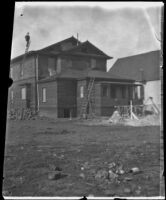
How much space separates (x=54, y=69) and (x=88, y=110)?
67 centimetres

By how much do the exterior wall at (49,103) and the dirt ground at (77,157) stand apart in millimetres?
107

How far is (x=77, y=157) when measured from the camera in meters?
2.82

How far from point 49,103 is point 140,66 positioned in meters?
1.19

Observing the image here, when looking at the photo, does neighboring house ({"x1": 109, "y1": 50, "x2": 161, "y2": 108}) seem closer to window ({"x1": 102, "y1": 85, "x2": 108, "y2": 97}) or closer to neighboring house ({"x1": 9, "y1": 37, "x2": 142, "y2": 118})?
neighboring house ({"x1": 9, "y1": 37, "x2": 142, "y2": 118})

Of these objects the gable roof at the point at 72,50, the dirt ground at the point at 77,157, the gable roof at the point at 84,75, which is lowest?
the dirt ground at the point at 77,157

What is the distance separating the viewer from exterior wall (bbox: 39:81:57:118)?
2.98 meters

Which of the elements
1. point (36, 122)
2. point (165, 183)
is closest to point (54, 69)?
point (36, 122)

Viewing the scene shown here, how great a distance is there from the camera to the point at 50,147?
9.34 feet

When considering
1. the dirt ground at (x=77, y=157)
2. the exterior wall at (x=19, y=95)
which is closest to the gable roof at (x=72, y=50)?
the exterior wall at (x=19, y=95)

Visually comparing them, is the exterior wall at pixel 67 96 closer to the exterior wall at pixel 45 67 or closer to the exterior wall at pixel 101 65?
the exterior wall at pixel 45 67

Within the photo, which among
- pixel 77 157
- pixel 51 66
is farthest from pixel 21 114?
Result: pixel 77 157

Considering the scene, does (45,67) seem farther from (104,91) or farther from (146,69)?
(146,69)

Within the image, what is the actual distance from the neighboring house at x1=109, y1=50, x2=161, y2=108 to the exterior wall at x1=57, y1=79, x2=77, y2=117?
1.70 feet

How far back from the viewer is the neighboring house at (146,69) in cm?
283
